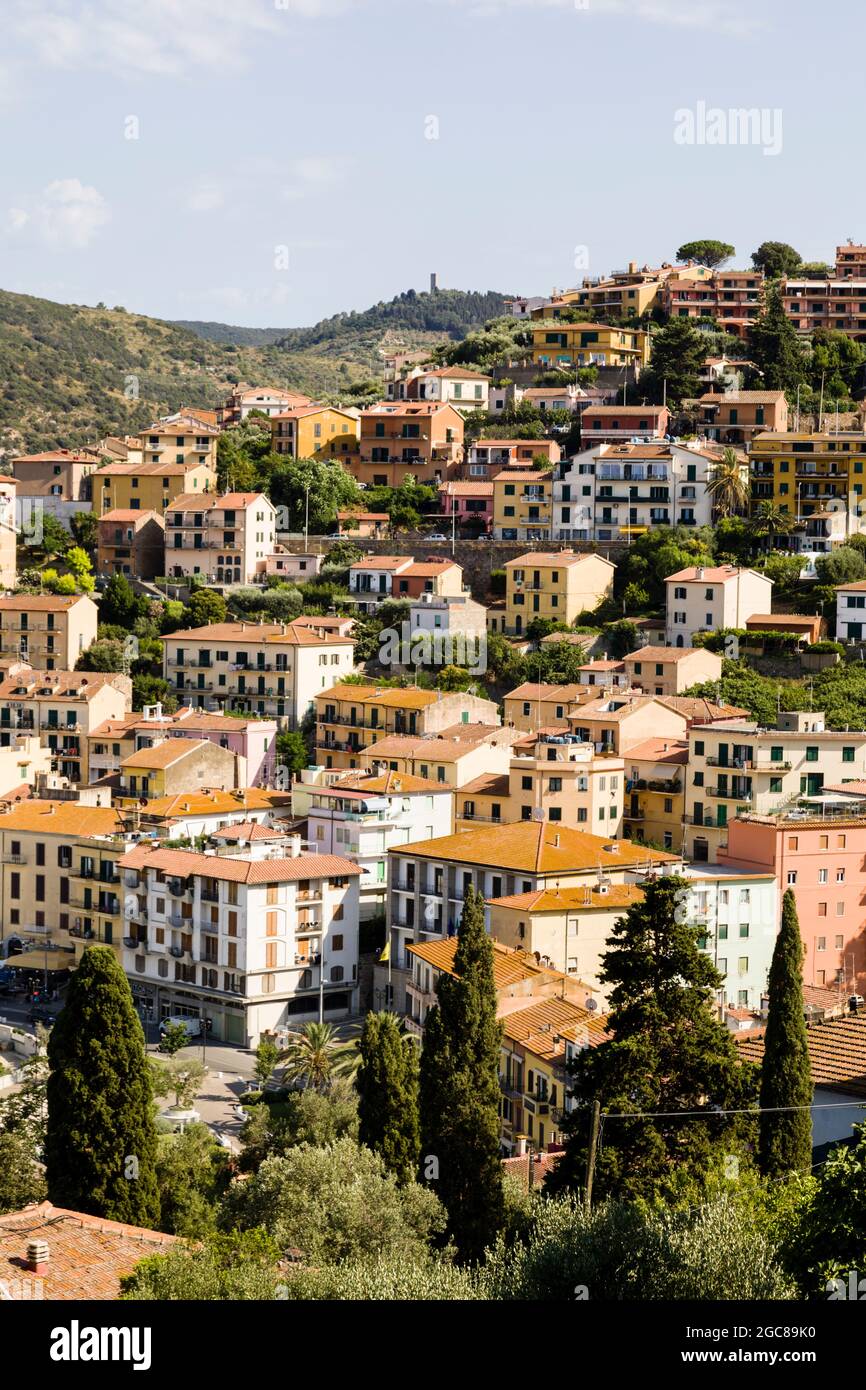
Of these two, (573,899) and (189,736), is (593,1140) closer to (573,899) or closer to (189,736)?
(573,899)

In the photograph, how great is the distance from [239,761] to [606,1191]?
133 feet

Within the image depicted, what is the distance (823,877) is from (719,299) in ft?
204

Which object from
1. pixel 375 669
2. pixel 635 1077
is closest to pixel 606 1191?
pixel 635 1077

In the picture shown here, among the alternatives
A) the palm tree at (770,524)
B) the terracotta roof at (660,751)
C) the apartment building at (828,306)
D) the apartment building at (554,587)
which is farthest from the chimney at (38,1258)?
the apartment building at (828,306)

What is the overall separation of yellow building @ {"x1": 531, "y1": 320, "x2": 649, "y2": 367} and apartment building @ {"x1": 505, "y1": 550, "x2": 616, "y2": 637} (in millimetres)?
22352

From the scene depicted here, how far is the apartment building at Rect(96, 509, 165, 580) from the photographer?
291 feet

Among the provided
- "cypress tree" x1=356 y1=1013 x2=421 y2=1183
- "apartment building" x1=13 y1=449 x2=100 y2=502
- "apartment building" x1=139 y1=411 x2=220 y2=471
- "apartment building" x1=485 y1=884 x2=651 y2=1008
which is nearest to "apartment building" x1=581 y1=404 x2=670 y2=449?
"apartment building" x1=139 y1=411 x2=220 y2=471

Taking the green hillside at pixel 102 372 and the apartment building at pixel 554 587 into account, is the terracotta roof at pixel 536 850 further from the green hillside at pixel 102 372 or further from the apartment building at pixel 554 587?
the green hillside at pixel 102 372

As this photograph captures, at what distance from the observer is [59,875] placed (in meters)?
63.3

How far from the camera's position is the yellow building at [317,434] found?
9594 cm

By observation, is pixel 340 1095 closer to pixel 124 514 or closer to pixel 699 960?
pixel 699 960

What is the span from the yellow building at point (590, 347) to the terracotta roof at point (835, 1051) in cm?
6366

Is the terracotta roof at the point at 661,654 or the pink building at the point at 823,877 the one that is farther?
the terracotta roof at the point at 661,654

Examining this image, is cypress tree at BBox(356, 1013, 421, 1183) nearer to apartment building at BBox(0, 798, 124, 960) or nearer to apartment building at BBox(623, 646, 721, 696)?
apartment building at BBox(0, 798, 124, 960)
